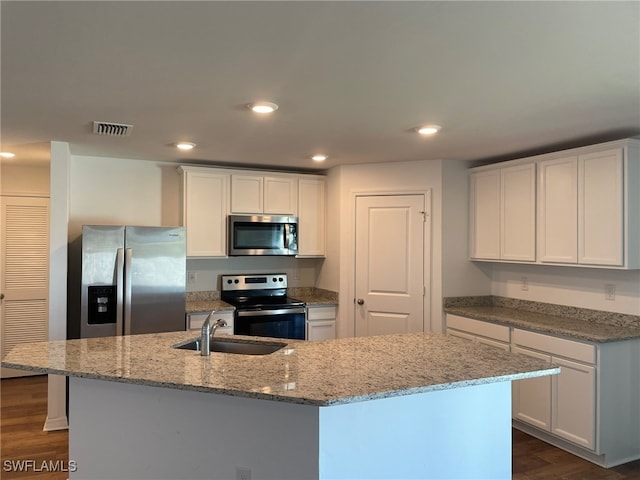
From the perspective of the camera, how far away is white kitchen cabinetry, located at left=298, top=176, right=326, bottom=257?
16.1 feet

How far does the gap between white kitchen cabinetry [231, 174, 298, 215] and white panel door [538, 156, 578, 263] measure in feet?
7.67

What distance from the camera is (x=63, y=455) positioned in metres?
3.27

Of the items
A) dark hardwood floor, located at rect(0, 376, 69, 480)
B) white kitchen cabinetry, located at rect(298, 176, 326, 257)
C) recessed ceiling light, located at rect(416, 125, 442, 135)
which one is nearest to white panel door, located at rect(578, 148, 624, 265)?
recessed ceiling light, located at rect(416, 125, 442, 135)

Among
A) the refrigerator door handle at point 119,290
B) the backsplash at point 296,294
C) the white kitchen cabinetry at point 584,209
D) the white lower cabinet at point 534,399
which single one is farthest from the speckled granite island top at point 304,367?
the backsplash at point 296,294

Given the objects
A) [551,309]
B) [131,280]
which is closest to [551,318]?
[551,309]

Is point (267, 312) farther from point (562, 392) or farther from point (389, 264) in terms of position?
point (562, 392)

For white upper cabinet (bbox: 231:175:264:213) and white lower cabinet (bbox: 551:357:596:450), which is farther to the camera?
white upper cabinet (bbox: 231:175:264:213)

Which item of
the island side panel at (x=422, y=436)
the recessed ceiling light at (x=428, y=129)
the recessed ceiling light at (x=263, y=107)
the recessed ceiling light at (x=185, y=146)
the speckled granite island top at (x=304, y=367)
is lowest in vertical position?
the island side panel at (x=422, y=436)

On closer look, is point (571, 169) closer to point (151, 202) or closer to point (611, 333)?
point (611, 333)

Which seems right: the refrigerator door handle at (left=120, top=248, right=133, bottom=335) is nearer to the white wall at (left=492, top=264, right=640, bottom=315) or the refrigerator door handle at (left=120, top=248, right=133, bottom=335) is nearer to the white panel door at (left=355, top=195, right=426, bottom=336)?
the white panel door at (left=355, top=195, right=426, bottom=336)

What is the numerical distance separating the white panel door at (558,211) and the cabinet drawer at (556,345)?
62 cm

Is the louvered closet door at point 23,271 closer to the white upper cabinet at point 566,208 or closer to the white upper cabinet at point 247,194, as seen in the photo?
the white upper cabinet at point 247,194

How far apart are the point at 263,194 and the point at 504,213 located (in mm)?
2283

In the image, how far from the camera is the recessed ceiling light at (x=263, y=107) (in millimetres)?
2604
